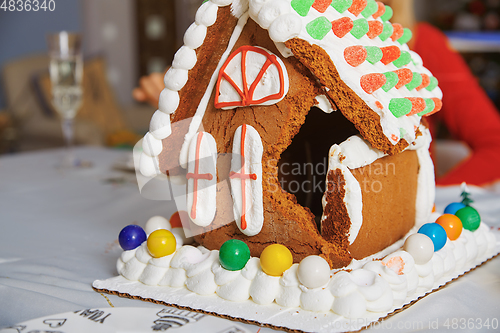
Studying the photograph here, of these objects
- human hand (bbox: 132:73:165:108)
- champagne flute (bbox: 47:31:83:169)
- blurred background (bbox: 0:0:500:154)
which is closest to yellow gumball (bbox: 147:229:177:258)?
human hand (bbox: 132:73:165:108)

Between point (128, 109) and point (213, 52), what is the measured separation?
376 cm

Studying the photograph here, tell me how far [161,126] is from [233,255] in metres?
0.25

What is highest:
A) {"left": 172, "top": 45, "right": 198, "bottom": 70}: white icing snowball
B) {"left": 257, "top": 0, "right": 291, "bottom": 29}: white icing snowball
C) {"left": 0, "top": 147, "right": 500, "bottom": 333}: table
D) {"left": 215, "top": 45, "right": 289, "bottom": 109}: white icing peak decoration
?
{"left": 257, "top": 0, "right": 291, "bottom": 29}: white icing snowball

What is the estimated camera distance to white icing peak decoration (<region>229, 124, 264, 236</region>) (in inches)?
30.2

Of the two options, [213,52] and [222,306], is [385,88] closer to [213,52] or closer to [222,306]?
[213,52]

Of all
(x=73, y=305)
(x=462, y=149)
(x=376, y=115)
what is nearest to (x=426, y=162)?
(x=376, y=115)

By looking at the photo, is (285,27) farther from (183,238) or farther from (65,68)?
(65,68)

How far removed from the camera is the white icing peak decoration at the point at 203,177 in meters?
0.81

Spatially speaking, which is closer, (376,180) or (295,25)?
(295,25)

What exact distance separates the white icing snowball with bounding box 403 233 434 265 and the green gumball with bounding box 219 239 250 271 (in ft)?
0.86

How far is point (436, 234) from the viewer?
806mm

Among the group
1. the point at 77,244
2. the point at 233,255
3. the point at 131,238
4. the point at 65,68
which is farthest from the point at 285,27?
the point at 65,68

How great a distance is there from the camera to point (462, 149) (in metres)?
2.45

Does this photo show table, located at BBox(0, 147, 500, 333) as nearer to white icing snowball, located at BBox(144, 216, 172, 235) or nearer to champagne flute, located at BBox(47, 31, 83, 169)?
white icing snowball, located at BBox(144, 216, 172, 235)
